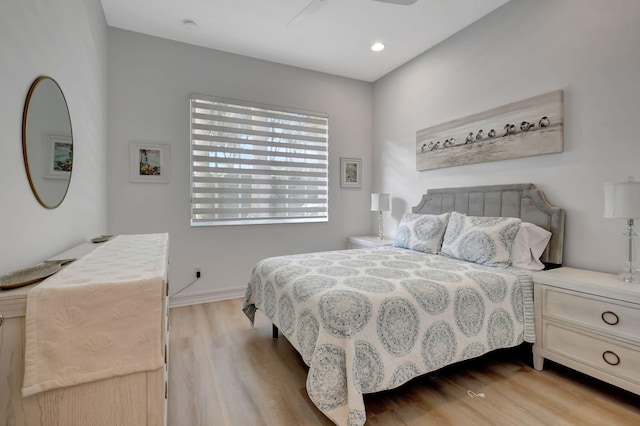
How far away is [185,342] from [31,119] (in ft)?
6.13

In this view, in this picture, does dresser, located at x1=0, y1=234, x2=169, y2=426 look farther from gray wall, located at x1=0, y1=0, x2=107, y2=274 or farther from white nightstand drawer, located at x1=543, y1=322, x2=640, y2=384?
white nightstand drawer, located at x1=543, y1=322, x2=640, y2=384

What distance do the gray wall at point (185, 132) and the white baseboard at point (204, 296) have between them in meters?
0.01

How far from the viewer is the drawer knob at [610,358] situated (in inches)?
68.0

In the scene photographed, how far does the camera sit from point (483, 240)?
2.39m

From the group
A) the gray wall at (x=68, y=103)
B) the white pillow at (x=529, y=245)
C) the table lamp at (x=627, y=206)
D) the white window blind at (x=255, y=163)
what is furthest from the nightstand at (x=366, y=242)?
the gray wall at (x=68, y=103)

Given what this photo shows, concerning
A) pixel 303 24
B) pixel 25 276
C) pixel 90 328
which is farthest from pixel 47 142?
pixel 303 24

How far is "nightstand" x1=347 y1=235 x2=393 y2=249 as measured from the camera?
3754mm

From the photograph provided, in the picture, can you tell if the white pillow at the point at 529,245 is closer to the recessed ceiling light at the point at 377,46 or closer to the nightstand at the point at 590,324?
the nightstand at the point at 590,324

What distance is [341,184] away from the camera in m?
4.29

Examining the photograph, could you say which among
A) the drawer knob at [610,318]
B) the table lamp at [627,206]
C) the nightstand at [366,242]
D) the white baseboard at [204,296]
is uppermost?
the table lamp at [627,206]

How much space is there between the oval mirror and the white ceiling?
68.0 inches

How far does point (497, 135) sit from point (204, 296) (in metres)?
3.42

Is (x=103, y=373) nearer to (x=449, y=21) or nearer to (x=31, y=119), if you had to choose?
(x=31, y=119)

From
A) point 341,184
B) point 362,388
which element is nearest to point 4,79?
point 362,388
